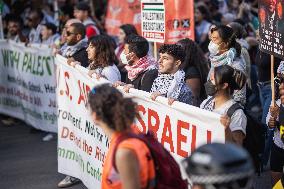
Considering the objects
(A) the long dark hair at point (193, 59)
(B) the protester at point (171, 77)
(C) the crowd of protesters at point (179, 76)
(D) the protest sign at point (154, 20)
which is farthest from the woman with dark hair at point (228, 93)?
(D) the protest sign at point (154, 20)

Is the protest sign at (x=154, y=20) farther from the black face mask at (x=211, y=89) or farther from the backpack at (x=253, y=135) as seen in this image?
the backpack at (x=253, y=135)

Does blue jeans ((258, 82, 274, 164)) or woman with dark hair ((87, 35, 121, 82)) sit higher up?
woman with dark hair ((87, 35, 121, 82))

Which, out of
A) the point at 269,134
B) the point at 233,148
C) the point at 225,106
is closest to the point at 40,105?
the point at 269,134

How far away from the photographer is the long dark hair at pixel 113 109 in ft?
11.5

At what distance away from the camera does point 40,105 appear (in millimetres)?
10266

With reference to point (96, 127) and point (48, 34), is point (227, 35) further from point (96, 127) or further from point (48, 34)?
point (48, 34)

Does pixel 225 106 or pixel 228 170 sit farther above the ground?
pixel 228 170

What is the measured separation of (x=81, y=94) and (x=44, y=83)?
3.20 meters

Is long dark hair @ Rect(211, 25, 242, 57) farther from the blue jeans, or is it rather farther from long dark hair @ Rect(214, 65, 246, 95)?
long dark hair @ Rect(214, 65, 246, 95)

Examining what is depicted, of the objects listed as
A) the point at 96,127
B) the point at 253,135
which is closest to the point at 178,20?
the point at 96,127

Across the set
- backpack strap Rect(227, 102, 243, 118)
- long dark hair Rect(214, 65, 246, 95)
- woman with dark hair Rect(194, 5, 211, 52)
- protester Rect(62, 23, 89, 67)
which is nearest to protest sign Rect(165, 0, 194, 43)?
protester Rect(62, 23, 89, 67)

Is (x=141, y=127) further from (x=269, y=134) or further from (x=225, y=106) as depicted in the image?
(x=269, y=134)

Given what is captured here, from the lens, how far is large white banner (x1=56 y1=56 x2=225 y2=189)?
4891 millimetres

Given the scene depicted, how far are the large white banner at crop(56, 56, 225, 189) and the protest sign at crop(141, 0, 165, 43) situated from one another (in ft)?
3.76
